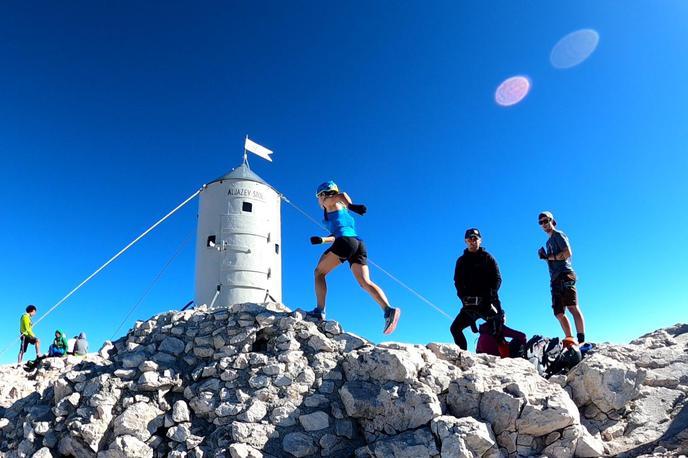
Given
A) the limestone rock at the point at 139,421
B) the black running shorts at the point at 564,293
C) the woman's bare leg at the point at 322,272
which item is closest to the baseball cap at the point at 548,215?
the black running shorts at the point at 564,293

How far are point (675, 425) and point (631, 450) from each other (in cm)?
73

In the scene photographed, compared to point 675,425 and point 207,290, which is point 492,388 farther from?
point 207,290

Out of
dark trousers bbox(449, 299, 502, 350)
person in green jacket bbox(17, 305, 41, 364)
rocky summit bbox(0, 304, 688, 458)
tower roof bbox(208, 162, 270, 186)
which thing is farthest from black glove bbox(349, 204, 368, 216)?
person in green jacket bbox(17, 305, 41, 364)

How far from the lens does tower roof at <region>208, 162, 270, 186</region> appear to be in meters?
11.1

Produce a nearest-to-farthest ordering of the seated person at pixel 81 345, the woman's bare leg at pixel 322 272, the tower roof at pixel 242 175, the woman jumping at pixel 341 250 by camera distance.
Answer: the woman jumping at pixel 341 250 → the woman's bare leg at pixel 322 272 → the tower roof at pixel 242 175 → the seated person at pixel 81 345

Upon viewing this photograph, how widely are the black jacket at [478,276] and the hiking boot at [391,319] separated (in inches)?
53.5

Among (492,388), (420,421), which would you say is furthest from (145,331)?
(492,388)

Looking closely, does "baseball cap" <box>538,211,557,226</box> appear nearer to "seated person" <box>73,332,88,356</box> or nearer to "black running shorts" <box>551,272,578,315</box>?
"black running shorts" <box>551,272,578,315</box>

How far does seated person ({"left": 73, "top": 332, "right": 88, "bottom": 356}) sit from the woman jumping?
457 inches

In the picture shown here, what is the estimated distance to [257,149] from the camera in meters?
13.1

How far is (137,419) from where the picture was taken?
17.4 ft

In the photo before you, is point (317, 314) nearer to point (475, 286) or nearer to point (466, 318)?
point (466, 318)

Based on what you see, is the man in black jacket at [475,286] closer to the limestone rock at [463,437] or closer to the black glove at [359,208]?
the black glove at [359,208]

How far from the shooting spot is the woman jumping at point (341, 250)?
625cm
